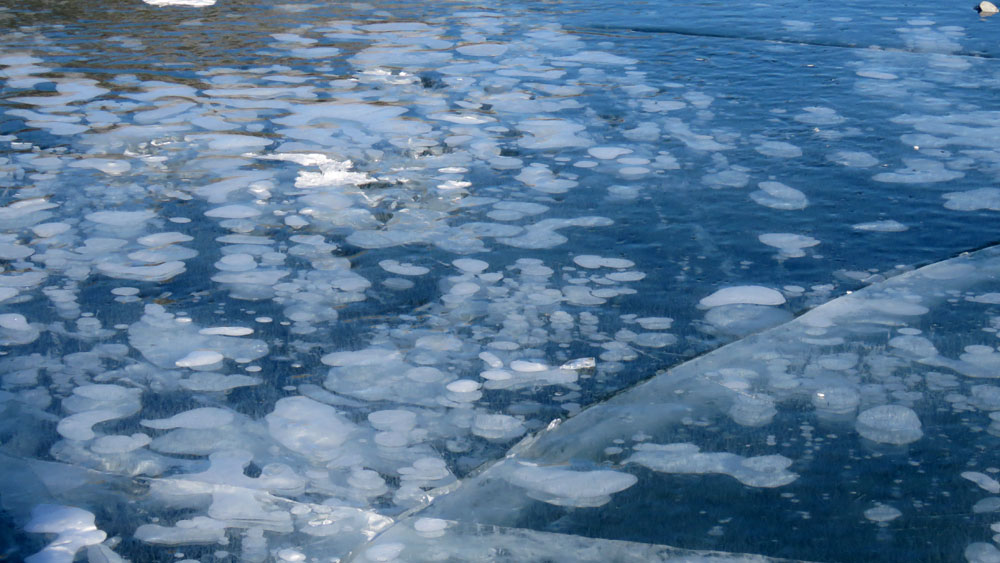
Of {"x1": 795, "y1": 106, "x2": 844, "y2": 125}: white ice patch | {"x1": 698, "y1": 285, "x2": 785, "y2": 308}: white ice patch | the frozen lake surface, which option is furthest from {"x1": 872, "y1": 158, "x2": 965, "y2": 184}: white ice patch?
{"x1": 698, "y1": 285, "x2": 785, "y2": 308}: white ice patch

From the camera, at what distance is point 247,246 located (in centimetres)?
179

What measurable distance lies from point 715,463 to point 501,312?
49 cm

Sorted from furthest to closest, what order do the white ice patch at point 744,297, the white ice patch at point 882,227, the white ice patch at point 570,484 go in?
the white ice patch at point 882,227 < the white ice patch at point 744,297 < the white ice patch at point 570,484

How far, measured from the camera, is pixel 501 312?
1.56 metres

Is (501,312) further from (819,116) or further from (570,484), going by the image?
(819,116)

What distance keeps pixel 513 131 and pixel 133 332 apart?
1173mm

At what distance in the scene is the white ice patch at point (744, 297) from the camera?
1.58m

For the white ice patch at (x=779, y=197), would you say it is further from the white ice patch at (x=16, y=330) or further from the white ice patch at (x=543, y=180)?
the white ice patch at (x=16, y=330)

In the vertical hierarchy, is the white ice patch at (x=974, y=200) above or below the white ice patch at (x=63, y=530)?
above

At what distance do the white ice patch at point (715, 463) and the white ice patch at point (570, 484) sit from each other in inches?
1.9

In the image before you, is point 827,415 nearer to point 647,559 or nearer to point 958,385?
point 958,385

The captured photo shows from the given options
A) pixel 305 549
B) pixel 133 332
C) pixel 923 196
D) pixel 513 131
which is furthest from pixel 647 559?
pixel 513 131

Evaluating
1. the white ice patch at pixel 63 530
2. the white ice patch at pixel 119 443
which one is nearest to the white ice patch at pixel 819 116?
the white ice patch at pixel 119 443

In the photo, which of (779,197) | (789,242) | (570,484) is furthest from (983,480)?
(779,197)
